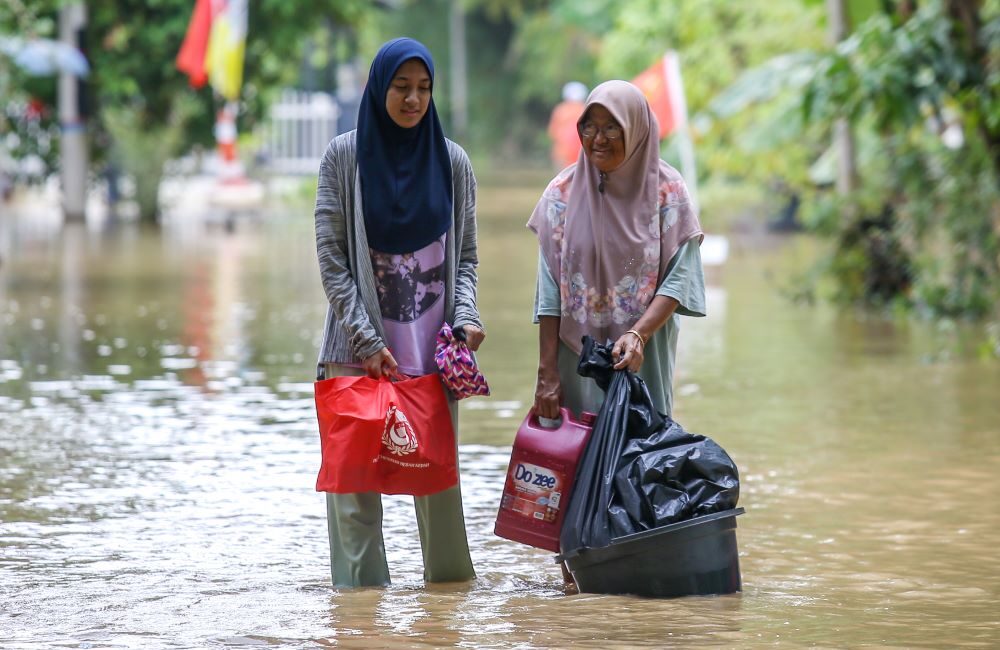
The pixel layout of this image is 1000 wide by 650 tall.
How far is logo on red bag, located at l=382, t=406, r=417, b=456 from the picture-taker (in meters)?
5.46

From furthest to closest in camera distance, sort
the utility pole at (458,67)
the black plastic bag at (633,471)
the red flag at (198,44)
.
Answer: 1. the utility pole at (458,67)
2. the red flag at (198,44)
3. the black plastic bag at (633,471)

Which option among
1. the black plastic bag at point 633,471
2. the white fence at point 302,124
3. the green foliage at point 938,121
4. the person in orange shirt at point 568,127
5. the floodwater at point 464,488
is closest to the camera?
the floodwater at point 464,488

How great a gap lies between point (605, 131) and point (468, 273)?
0.64 m

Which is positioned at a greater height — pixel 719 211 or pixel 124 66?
pixel 124 66

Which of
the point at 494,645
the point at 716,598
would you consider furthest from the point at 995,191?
the point at 494,645

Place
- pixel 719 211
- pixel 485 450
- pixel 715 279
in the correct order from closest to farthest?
pixel 485 450, pixel 715 279, pixel 719 211

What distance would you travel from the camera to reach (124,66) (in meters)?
26.3

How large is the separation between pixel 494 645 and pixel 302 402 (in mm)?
5185

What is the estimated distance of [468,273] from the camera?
5723 mm

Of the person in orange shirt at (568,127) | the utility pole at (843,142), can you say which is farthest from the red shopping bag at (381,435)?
the person in orange shirt at (568,127)

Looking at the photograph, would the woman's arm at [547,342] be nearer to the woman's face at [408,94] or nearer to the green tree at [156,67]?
the woman's face at [408,94]

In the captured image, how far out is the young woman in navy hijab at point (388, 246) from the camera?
17.9 feet

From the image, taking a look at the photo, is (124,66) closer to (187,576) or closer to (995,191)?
(995,191)

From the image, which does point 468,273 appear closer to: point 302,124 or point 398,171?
point 398,171
